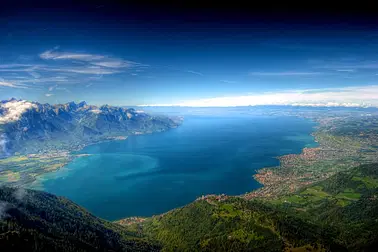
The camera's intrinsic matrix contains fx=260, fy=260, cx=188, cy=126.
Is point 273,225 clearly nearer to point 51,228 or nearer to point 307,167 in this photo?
point 51,228

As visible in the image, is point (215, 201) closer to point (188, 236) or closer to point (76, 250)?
point (188, 236)

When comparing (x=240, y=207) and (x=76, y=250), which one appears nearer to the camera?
(x=76, y=250)

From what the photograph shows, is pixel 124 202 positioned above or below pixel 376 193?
below

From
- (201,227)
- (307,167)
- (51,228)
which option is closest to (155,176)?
(201,227)

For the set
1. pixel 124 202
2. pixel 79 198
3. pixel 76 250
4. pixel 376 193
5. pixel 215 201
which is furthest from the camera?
pixel 79 198

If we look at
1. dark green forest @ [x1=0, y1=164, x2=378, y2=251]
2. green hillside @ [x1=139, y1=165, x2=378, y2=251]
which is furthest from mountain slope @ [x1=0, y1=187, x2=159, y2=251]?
green hillside @ [x1=139, y1=165, x2=378, y2=251]

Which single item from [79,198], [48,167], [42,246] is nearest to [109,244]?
[42,246]

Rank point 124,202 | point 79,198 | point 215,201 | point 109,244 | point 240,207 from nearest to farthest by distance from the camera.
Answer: point 109,244 < point 240,207 < point 215,201 < point 124,202 < point 79,198

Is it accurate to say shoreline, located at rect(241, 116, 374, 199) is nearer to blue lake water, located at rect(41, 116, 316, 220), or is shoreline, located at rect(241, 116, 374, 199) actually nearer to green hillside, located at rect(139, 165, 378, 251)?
blue lake water, located at rect(41, 116, 316, 220)

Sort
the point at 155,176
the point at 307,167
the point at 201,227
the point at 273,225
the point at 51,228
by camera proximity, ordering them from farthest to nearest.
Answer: the point at 307,167
the point at 155,176
the point at 201,227
the point at 273,225
the point at 51,228
